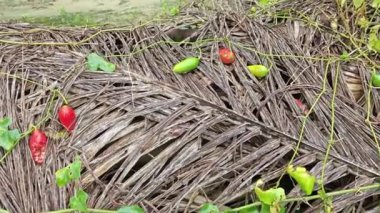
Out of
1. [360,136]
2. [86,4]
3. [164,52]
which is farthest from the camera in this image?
[86,4]

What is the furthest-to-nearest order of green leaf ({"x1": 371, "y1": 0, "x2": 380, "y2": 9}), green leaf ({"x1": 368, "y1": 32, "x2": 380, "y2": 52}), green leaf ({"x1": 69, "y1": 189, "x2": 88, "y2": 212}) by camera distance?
1. green leaf ({"x1": 371, "y1": 0, "x2": 380, "y2": 9})
2. green leaf ({"x1": 368, "y1": 32, "x2": 380, "y2": 52})
3. green leaf ({"x1": 69, "y1": 189, "x2": 88, "y2": 212})

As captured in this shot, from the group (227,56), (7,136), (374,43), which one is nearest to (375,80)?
(374,43)

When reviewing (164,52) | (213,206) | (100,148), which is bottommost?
(213,206)

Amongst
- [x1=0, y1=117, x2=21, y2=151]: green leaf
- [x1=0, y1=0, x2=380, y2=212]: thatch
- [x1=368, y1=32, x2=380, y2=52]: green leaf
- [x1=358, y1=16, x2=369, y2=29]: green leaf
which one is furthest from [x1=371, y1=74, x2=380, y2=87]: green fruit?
[x1=0, y1=117, x2=21, y2=151]: green leaf

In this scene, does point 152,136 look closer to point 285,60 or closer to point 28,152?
point 28,152

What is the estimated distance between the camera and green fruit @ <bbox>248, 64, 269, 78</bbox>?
173 cm

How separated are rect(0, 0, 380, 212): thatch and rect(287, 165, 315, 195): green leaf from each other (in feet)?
0.13

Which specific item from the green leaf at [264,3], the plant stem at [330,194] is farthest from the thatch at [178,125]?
the green leaf at [264,3]

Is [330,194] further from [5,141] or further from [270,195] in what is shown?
[5,141]

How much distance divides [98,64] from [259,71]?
1.43 ft

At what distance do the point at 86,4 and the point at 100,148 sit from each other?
1.95 meters

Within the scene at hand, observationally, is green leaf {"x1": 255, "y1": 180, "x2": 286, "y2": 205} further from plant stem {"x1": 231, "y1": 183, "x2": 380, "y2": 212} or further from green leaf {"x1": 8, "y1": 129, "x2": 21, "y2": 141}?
green leaf {"x1": 8, "y1": 129, "x2": 21, "y2": 141}

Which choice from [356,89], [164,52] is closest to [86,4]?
[164,52]

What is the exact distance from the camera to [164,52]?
1.81 metres
